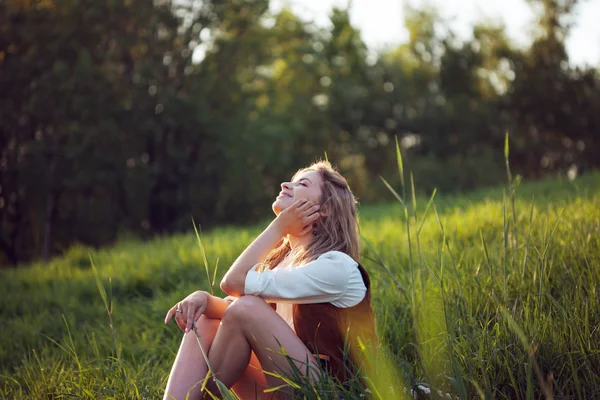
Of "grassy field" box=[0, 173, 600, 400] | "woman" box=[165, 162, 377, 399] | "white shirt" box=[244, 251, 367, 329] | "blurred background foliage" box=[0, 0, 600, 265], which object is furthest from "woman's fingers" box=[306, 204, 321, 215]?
"blurred background foliage" box=[0, 0, 600, 265]

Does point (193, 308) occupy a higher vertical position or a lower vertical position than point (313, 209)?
lower

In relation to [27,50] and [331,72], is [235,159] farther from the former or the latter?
[331,72]

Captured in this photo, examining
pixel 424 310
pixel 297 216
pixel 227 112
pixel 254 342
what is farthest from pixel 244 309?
pixel 227 112

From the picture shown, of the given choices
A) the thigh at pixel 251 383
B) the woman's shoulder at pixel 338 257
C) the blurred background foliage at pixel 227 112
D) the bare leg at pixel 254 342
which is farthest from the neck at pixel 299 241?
the blurred background foliage at pixel 227 112

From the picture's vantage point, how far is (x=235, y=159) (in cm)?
1602

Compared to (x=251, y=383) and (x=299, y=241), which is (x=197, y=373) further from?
(x=299, y=241)

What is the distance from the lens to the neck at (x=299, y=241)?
10.5 feet

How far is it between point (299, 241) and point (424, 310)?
1.21 m

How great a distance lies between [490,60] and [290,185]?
2120 cm

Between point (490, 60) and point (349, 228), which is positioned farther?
point (490, 60)

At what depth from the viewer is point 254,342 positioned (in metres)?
2.83

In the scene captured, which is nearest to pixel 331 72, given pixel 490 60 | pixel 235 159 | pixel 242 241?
pixel 490 60

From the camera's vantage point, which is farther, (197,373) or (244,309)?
(197,373)

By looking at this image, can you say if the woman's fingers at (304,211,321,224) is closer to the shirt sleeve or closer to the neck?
the neck
